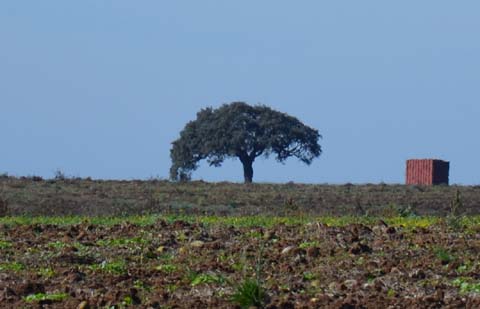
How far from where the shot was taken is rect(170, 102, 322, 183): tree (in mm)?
64188

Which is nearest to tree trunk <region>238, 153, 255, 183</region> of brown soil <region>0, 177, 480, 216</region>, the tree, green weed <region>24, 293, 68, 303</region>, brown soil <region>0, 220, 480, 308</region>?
the tree

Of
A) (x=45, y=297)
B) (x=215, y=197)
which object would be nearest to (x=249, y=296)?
(x=45, y=297)

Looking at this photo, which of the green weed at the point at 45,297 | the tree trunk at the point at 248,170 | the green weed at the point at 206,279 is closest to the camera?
the green weed at the point at 45,297

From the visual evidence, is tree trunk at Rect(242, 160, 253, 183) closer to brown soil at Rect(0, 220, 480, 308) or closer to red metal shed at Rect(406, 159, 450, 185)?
red metal shed at Rect(406, 159, 450, 185)

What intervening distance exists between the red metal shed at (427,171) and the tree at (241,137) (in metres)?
14.4

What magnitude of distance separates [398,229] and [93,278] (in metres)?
4.41

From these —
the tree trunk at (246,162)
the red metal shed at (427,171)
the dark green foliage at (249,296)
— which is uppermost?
the tree trunk at (246,162)

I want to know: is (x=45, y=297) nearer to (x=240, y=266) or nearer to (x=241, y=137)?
(x=240, y=266)

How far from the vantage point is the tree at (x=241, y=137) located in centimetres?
6419

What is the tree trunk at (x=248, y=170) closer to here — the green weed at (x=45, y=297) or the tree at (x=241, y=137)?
the tree at (x=241, y=137)

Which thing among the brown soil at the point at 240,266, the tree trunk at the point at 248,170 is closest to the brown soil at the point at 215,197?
the brown soil at the point at 240,266

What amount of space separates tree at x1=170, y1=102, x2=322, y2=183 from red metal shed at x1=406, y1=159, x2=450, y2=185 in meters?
14.4

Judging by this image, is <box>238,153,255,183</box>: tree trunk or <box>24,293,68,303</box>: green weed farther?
<box>238,153,255,183</box>: tree trunk

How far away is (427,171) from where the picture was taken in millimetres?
48219
